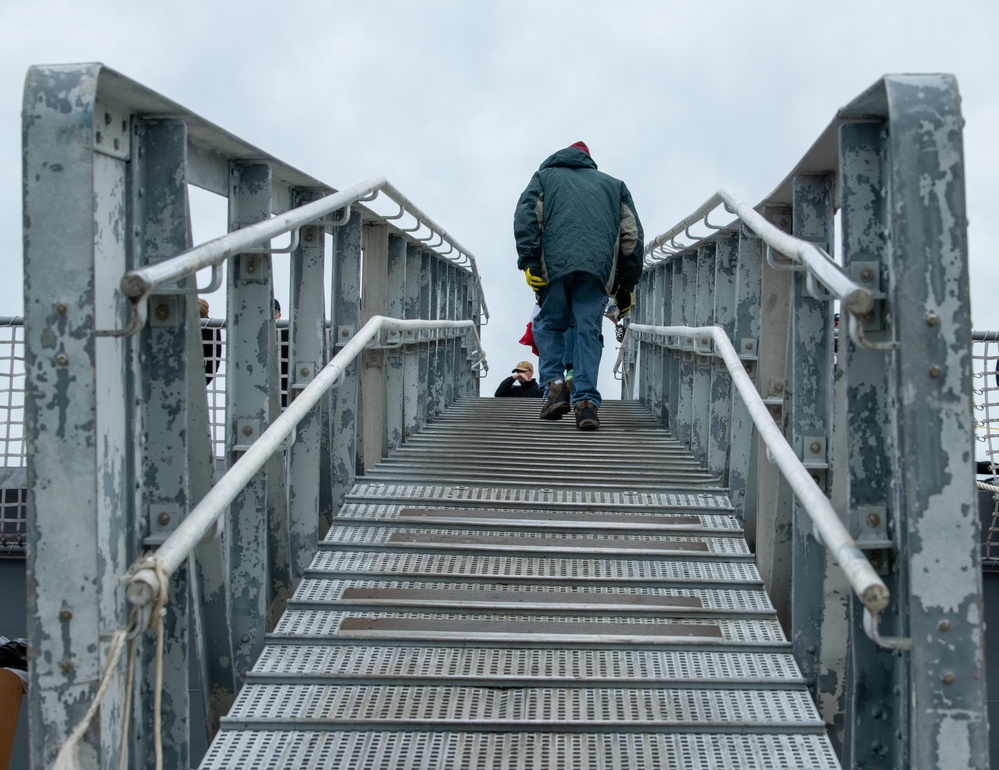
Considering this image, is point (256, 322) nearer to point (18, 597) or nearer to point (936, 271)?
point (936, 271)

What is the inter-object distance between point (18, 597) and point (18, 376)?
1295 millimetres

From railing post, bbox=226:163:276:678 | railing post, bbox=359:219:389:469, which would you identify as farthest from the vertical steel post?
railing post, bbox=359:219:389:469

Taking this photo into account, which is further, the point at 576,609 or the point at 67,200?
the point at 576,609

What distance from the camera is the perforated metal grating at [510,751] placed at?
3025mm

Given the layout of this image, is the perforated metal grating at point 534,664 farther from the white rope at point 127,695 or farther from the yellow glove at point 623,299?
the yellow glove at point 623,299

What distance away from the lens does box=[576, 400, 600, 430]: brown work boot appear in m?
6.75

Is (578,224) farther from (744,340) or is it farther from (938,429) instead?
(938,429)

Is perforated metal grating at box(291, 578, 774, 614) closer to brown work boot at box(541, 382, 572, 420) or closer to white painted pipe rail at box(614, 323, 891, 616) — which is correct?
white painted pipe rail at box(614, 323, 891, 616)

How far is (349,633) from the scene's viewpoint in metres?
3.69

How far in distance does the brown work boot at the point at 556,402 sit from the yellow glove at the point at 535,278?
0.69m

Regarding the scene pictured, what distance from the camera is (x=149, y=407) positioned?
283 cm

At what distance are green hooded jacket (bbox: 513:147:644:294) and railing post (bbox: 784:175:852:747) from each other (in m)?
2.88

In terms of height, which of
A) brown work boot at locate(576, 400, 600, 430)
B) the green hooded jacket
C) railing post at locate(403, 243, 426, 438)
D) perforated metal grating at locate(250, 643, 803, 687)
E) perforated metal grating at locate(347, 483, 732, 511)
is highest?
the green hooded jacket

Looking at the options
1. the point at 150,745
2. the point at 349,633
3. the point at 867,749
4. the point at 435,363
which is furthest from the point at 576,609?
the point at 435,363
